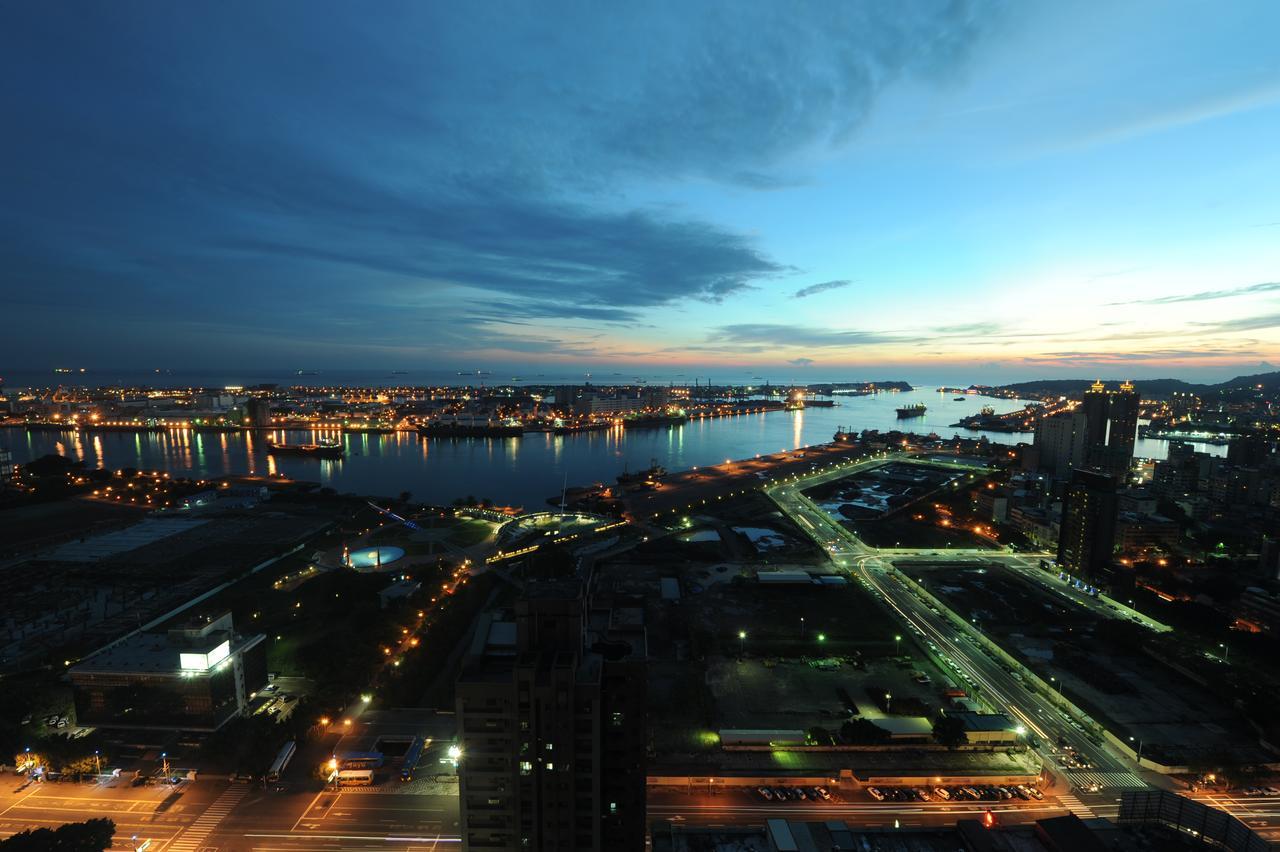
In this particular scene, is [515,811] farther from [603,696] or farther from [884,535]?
[884,535]

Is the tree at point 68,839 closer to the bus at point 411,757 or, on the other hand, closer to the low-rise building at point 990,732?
the bus at point 411,757

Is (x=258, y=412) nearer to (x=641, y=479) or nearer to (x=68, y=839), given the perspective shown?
(x=641, y=479)

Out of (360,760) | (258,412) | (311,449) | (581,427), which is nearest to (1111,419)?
(581,427)

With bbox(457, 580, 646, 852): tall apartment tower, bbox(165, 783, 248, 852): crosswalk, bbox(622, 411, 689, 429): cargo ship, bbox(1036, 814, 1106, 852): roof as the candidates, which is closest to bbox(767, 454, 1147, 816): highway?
bbox(1036, 814, 1106, 852): roof

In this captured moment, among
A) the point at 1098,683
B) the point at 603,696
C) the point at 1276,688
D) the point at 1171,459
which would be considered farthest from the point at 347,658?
the point at 1171,459

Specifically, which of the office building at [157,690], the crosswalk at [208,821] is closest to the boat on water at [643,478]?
the office building at [157,690]
